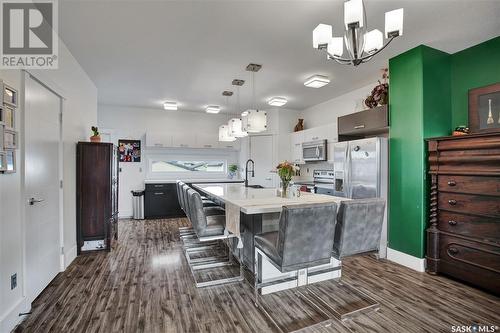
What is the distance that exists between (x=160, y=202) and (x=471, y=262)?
221 inches

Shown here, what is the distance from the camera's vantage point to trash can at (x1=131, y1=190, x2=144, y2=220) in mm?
5809

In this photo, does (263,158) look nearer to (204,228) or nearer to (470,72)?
(204,228)

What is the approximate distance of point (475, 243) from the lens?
254cm

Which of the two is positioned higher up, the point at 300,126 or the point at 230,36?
the point at 230,36

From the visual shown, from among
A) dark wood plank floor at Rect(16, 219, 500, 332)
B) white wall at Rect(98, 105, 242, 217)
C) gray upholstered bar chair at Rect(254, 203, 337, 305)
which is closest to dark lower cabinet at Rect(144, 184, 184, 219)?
white wall at Rect(98, 105, 242, 217)

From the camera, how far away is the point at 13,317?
1.93 meters

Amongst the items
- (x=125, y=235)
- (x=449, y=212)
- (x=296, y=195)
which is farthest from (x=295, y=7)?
(x=125, y=235)

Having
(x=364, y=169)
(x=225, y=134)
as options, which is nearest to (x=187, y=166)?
(x=225, y=134)

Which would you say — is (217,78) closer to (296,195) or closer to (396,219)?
(296,195)

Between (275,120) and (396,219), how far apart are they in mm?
3724

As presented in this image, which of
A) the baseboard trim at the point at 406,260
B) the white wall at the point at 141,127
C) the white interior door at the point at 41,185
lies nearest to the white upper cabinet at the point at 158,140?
the white wall at the point at 141,127

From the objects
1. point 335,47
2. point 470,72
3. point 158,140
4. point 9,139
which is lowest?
point 9,139

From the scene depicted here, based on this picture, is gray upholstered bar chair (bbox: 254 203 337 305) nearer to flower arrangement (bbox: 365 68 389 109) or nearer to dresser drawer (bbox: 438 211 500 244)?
dresser drawer (bbox: 438 211 500 244)

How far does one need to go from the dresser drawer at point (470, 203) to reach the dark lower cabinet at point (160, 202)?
5.19 metres
